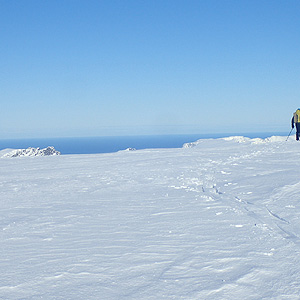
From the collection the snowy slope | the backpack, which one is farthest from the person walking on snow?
the snowy slope

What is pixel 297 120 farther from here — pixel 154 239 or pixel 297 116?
pixel 154 239

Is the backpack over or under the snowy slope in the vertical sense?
over

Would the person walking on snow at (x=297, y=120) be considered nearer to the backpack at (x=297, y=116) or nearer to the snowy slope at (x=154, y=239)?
the backpack at (x=297, y=116)

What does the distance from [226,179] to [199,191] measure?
6.84 feet

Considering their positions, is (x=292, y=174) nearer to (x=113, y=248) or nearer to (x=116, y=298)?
(x=113, y=248)

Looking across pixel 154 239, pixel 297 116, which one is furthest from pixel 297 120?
pixel 154 239

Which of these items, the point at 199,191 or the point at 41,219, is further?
the point at 199,191

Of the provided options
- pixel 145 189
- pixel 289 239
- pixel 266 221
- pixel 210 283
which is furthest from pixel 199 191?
pixel 210 283

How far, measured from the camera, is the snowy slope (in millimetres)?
3364

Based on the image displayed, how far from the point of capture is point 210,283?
338 centimetres

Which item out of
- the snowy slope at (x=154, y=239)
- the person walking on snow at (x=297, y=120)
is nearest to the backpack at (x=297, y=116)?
the person walking on snow at (x=297, y=120)

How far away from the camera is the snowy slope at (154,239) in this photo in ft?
11.0

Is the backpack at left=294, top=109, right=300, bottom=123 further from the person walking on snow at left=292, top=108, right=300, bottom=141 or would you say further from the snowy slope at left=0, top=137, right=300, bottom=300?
the snowy slope at left=0, top=137, right=300, bottom=300

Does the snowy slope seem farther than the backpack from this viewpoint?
No
